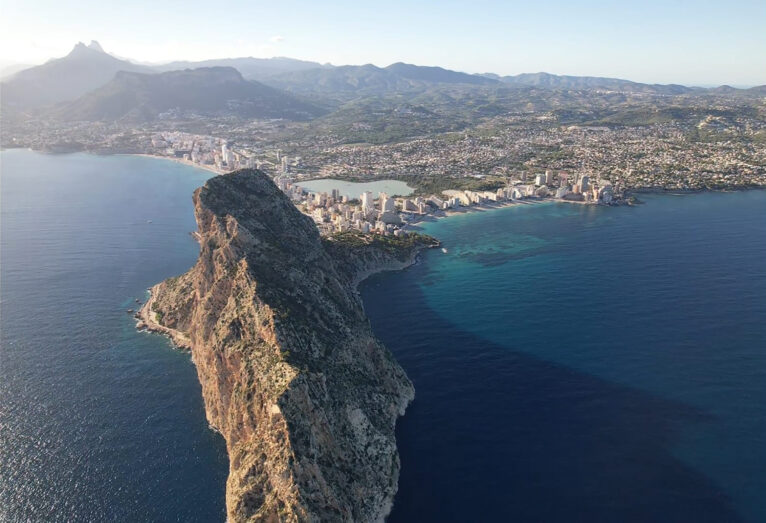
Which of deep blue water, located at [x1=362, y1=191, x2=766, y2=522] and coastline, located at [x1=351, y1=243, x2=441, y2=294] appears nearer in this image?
deep blue water, located at [x1=362, y1=191, x2=766, y2=522]

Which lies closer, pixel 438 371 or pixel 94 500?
pixel 94 500

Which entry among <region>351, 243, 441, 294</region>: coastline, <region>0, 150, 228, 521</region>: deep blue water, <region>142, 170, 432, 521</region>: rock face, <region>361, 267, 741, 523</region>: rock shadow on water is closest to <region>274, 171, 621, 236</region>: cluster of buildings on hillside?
<region>351, 243, 441, 294</region>: coastline

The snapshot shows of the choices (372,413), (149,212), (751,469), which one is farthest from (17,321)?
(751,469)

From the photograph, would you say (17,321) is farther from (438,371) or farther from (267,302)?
(438,371)

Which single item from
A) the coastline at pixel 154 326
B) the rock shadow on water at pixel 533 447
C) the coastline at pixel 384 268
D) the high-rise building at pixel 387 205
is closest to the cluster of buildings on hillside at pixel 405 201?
the high-rise building at pixel 387 205

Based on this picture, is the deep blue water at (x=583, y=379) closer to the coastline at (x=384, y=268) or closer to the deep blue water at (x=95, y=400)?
the coastline at (x=384, y=268)

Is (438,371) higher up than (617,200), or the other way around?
(617,200)

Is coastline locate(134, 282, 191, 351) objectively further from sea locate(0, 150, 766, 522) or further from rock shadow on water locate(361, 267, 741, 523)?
rock shadow on water locate(361, 267, 741, 523)
